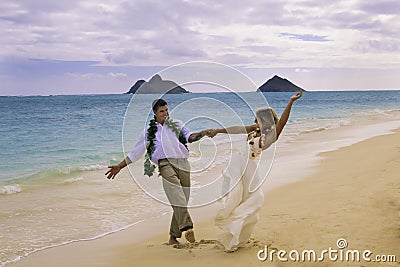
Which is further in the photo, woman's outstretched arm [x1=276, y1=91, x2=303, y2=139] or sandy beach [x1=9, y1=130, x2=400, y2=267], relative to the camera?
sandy beach [x1=9, y1=130, x2=400, y2=267]

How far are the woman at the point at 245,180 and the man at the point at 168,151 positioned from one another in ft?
2.10

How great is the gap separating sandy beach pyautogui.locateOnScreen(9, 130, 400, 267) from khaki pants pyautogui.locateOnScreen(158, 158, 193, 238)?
14.3 inches

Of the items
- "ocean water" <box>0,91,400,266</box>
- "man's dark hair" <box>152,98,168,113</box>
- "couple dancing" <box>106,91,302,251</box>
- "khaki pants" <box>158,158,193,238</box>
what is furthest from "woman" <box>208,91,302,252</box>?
"man's dark hair" <box>152,98,168,113</box>

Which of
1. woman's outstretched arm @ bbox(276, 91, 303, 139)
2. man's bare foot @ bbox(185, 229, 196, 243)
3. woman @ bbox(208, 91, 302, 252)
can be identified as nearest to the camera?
woman's outstretched arm @ bbox(276, 91, 303, 139)

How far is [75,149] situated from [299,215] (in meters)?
15.6

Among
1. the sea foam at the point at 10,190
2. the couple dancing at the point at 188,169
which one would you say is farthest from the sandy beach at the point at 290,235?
the sea foam at the point at 10,190

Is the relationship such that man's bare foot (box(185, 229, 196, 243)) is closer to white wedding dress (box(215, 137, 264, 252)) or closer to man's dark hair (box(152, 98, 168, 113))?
white wedding dress (box(215, 137, 264, 252))

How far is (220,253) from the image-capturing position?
5.57m

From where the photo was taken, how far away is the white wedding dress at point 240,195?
17.7 feet

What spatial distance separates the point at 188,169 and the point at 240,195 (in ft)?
3.03

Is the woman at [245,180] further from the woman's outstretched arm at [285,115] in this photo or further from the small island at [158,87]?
the small island at [158,87]

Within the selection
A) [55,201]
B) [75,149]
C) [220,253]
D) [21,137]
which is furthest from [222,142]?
[21,137]

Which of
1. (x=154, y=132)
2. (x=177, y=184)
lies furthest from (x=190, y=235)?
(x=154, y=132)

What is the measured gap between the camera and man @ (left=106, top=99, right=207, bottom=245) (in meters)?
5.89
